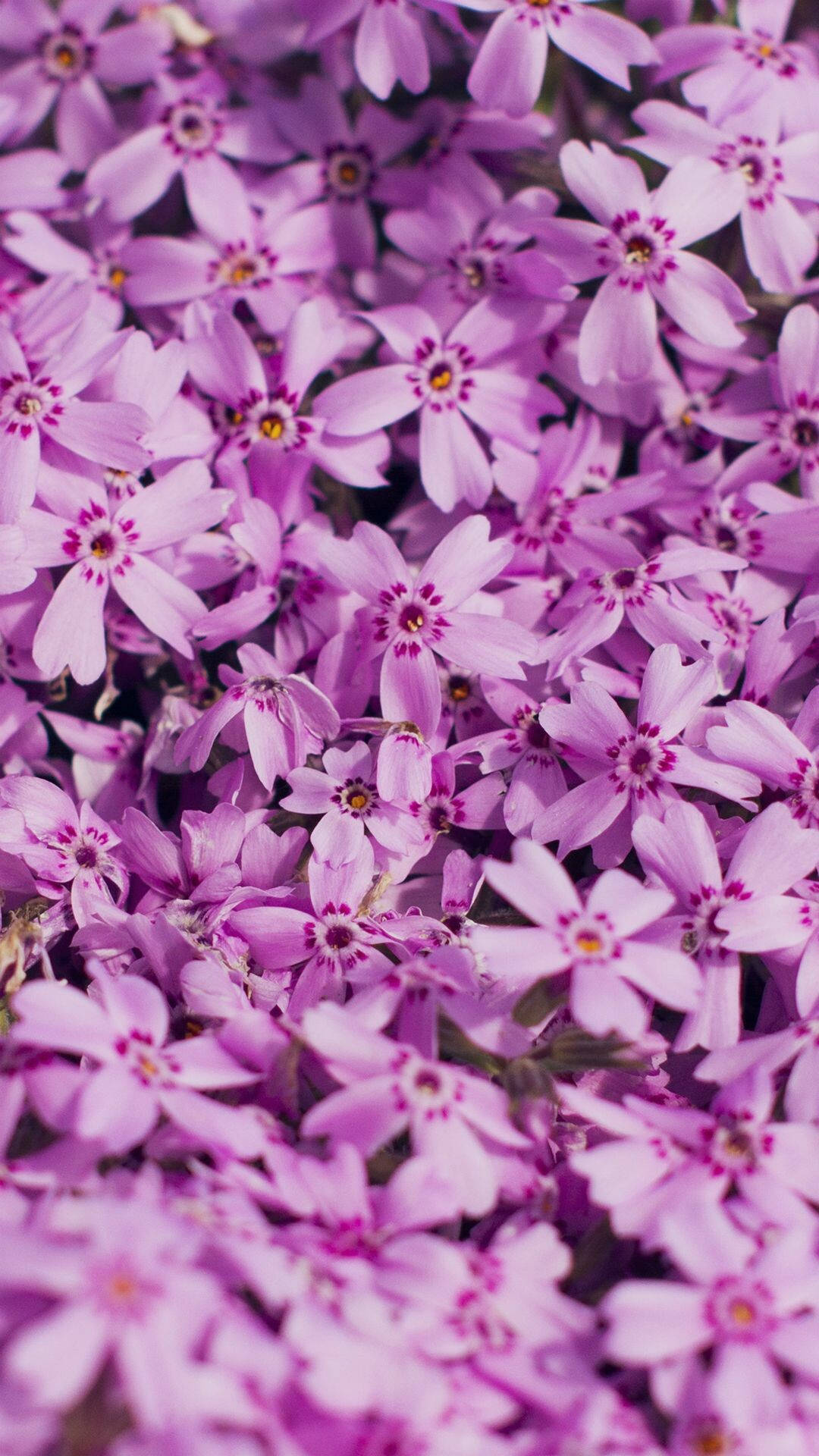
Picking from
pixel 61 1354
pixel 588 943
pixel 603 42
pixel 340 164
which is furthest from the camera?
pixel 340 164

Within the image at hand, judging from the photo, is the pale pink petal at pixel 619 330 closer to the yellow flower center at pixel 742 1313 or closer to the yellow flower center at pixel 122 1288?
the yellow flower center at pixel 742 1313

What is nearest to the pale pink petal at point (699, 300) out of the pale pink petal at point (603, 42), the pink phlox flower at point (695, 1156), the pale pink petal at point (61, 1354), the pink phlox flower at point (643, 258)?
the pink phlox flower at point (643, 258)

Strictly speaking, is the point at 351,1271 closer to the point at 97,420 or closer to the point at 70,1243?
the point at 70,1243

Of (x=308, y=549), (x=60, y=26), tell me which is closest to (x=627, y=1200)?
(x=308, y=549)

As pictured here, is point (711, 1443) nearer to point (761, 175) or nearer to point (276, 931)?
point (276, 931)

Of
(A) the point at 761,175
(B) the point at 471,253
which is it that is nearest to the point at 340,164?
(B) the point at 471,253

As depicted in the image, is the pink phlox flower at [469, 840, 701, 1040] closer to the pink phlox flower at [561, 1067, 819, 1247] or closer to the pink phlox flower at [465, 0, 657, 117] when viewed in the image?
the pink phlox flower at [561, 1067, 819, 1247]
